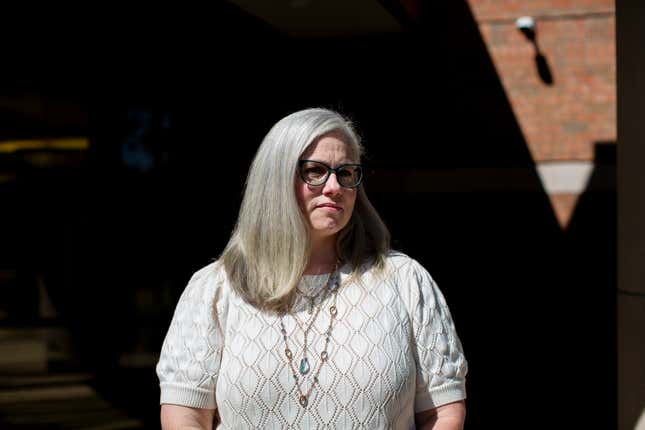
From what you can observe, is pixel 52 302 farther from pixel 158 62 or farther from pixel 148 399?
pixel 158 62

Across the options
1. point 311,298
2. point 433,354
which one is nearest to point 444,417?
point 433,354

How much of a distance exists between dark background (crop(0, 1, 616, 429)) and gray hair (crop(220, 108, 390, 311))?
5.23 m

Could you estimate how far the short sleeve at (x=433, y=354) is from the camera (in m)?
2.10

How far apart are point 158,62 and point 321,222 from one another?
5.78m

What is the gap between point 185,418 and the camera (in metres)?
2.12

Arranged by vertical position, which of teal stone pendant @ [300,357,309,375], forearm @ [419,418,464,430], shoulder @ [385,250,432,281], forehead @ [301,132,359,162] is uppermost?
forehead @ [301,132,359,162]

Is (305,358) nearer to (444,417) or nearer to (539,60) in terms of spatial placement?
(444,417)

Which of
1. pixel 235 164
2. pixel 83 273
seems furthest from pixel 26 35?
pixel 235 164

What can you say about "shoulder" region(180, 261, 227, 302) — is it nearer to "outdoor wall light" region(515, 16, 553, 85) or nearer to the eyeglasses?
the eyeglasses

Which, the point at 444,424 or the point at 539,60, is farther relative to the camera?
the point at 539,60

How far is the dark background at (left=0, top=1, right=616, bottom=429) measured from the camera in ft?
25.7

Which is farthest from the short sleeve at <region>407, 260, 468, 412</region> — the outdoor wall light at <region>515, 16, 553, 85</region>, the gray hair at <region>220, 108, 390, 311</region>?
the outdoor wall light at <region>515, 16, 553, 85</region>

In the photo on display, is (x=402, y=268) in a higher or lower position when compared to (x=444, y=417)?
higher

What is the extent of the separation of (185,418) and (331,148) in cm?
82
